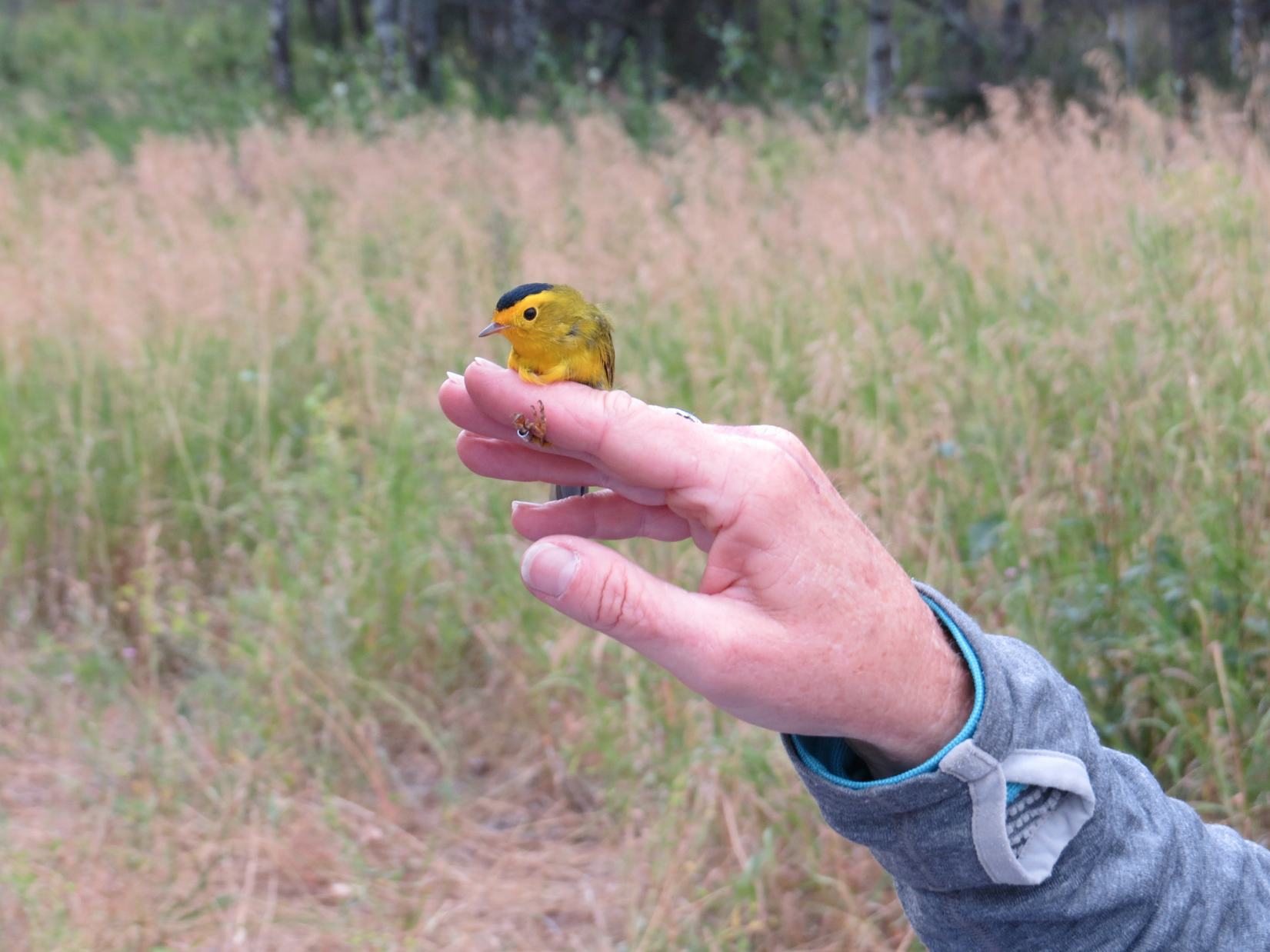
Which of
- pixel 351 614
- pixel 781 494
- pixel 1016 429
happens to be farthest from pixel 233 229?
pixel 781 494

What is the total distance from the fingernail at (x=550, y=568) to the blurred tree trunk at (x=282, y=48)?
16216 millimetres

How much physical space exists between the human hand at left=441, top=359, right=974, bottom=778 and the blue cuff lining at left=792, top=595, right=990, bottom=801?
3cm

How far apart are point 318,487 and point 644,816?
1.66 m

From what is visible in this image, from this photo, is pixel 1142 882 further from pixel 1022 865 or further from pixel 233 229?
pixel 233 229

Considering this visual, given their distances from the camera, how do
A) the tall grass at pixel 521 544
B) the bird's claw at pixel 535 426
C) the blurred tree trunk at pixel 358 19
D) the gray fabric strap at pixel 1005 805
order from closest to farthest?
1. the gray fabric strap at pixel 1005 805
2. the bird's claw at pixel 535 426
3. the tall grass at pixel 521 544
4. the blurred tree trunk at pixel 358 19

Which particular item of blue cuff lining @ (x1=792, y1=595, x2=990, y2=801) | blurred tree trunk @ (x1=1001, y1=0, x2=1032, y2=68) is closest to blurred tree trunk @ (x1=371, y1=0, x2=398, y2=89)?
blurred tree trunk @ (x1=1001, y1=0, x2=1032, y2=68)

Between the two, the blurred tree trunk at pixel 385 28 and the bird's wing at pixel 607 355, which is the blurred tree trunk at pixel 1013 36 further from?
the bird's wing at pixel 607 355

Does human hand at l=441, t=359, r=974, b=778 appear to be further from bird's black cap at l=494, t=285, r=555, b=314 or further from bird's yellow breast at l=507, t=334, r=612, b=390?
bird's black cap at l=494, t=285, r=555, b=314

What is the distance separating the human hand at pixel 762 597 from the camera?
3.61 feet

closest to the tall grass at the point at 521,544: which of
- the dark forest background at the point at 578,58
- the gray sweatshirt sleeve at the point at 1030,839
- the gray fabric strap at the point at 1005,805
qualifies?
the gray sweatshirt sleeve at the point at 1030,839

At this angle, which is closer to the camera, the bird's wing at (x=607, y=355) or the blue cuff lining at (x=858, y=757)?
the blue cuff lining at (x=858, y=757)

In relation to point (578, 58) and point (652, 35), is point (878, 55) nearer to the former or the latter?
point (652, 35)

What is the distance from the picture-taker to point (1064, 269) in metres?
3.93

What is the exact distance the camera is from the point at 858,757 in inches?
49.8
